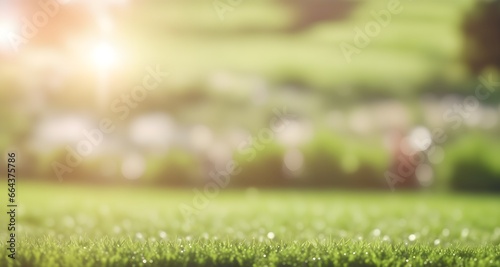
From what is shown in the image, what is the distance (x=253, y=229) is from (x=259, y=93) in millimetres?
6460

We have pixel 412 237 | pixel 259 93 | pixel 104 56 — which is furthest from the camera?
pixel 259 93

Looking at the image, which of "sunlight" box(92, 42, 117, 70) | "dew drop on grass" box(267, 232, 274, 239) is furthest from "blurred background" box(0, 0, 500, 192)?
"dew drop on grass" box(267, 232, 274, 239)

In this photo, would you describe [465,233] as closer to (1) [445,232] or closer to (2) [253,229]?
(1) [445,232]

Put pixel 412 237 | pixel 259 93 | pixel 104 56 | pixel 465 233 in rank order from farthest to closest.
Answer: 1. pixel 259 93
2. pixel 104 56
3. pixel 465 233
4. pixel 412 237

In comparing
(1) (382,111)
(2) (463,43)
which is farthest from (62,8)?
(2) (463,43)

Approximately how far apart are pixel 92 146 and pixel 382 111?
6.15m

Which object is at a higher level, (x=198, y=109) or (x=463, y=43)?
(x=463, y=43)

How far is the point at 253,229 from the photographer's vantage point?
866 cm

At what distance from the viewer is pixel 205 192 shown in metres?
13.1

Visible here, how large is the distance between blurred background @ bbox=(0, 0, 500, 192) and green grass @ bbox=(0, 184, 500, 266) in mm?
581

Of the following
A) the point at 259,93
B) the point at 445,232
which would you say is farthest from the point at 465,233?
the point at 259,93

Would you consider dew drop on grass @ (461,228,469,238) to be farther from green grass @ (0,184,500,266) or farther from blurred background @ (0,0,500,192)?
blurred background @ (0,0,500,192)

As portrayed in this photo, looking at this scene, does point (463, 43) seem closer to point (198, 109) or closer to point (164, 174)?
point (198, 109)

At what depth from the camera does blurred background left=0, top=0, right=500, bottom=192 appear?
1362cm
